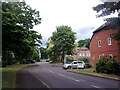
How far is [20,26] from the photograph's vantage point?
13.9 m

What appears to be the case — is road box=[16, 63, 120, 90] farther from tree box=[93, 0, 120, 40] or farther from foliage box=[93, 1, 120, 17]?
foliage box=[93, 1, 120, 17]

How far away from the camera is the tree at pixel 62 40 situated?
53.2 m

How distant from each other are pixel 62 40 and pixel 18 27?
3922 centimetres

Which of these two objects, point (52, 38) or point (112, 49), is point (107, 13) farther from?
point (52, 38)

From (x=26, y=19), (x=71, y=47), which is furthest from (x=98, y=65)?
(x=71, y=47)

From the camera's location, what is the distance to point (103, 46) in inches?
1190

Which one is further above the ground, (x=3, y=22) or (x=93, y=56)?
(x=3, y=22)

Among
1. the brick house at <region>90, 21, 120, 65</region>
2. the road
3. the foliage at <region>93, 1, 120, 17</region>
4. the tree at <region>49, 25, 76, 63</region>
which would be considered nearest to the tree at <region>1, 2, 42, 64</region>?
the road

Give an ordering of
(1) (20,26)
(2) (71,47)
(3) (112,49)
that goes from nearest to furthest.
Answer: (1) (20,26) < (3) (112,49) < (2) (71,47)

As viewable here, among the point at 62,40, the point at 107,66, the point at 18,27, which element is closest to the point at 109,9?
the point at 107,66

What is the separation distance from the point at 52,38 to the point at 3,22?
144 feet

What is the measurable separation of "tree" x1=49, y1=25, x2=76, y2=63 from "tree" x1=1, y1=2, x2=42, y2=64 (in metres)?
35.1

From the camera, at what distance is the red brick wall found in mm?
26578

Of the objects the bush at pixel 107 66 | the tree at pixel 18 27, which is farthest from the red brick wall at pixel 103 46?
the tree at pixel 18 27
